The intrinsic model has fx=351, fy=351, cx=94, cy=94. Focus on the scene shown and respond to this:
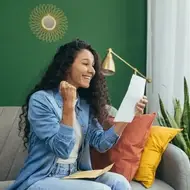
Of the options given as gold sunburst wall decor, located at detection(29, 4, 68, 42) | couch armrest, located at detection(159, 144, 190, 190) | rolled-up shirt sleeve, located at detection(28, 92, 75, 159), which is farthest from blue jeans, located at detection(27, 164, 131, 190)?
gold sunburst wall decor, located at detection(29, 4, 68, 42)

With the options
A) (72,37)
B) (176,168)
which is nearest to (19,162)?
(176,168)

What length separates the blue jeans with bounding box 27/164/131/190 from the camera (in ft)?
5.34

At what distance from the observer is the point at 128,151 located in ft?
6.89

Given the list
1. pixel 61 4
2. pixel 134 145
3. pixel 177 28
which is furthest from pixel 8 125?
pixel 177 28

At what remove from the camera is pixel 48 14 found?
3.04 meters

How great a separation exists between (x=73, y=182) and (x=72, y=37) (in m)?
1.71

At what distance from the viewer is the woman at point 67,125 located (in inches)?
65.1

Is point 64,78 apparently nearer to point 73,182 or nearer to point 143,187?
point 73,182

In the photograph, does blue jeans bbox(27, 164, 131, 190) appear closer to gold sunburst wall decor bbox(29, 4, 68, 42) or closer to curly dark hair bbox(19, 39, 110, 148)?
curly dark hair bbox(19, 39, 110, 148)

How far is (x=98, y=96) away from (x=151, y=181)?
0.58 meters

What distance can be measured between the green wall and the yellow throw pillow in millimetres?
1073

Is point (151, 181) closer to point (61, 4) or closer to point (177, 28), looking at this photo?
point (177, 28)

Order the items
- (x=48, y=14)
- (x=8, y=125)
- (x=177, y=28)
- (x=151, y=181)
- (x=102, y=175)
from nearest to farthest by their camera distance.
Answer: (x=102, y=175), (x=151, y=181), (x=8, y=125), (x=177, y=28), (x=48, y=14)

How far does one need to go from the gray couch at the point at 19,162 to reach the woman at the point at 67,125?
36 cm
